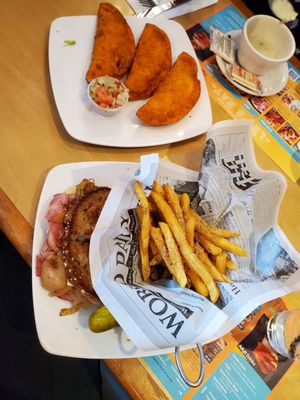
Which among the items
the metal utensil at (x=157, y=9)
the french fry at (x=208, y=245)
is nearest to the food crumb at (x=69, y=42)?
the metal utensil at (x=157, y=9)

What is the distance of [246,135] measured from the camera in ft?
4.07

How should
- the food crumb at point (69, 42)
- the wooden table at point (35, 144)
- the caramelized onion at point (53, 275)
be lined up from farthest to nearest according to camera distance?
the food crumb at point (69, 42) → the wooden table at point (35, 144) → the caramelized onion at point (53, 275)

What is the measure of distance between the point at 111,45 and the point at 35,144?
46 centimetres

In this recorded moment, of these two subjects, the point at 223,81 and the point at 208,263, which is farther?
the point at 223,81

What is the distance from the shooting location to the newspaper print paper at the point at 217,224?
3.18ft

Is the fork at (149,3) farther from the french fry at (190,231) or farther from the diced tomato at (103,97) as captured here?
the french fry at (190,231)

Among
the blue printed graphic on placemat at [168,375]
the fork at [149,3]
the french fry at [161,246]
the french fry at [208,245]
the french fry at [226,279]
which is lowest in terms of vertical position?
the blue printed graphic on placemat at [168,375]

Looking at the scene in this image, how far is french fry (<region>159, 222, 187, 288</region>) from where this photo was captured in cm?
102

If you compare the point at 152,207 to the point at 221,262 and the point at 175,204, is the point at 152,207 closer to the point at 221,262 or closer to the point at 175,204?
the point at 175,204

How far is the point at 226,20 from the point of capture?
1797 millimetres

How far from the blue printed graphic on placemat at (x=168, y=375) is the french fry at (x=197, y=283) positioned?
0.24 metres

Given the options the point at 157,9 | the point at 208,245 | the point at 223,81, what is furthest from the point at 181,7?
the point at 208,245

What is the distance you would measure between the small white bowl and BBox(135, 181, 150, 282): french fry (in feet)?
1.28

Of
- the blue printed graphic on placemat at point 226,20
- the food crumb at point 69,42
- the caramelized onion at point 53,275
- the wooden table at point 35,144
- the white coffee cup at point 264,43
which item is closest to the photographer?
the caramelized onion at point 53,275
